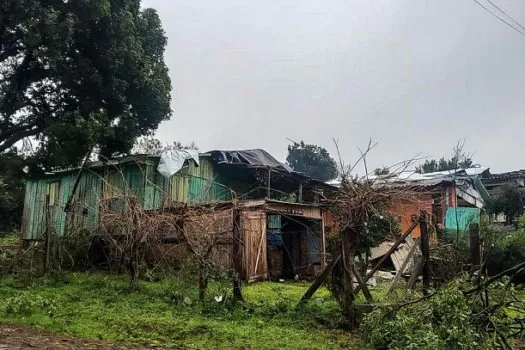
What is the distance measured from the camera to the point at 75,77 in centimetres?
1488

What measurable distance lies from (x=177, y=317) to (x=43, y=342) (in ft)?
7.63

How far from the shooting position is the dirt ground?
242 inches

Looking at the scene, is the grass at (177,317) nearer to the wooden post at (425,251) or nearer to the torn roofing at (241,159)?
the wooden post at (425,251)

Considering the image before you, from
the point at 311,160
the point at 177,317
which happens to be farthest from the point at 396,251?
the point at 311,160

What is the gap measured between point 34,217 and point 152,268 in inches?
409

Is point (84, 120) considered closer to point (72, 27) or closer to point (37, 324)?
point (72, 27)

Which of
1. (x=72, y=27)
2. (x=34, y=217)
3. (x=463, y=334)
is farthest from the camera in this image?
(x=34, y=217)

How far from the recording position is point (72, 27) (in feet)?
44.5

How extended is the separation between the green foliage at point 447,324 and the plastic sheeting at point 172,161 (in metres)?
11.5

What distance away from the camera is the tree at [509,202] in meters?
20.2

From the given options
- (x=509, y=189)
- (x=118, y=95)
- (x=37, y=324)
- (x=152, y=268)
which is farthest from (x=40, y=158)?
(x=509, y=189)

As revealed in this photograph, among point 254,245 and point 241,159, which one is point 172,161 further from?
point 254,245

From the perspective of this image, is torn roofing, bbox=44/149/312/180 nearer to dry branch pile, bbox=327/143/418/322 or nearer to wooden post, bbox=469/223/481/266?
dry branch pile, bbox=327/143/418/322

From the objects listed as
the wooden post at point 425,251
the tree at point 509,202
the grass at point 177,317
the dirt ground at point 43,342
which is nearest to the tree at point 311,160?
the tree at point 509,202
